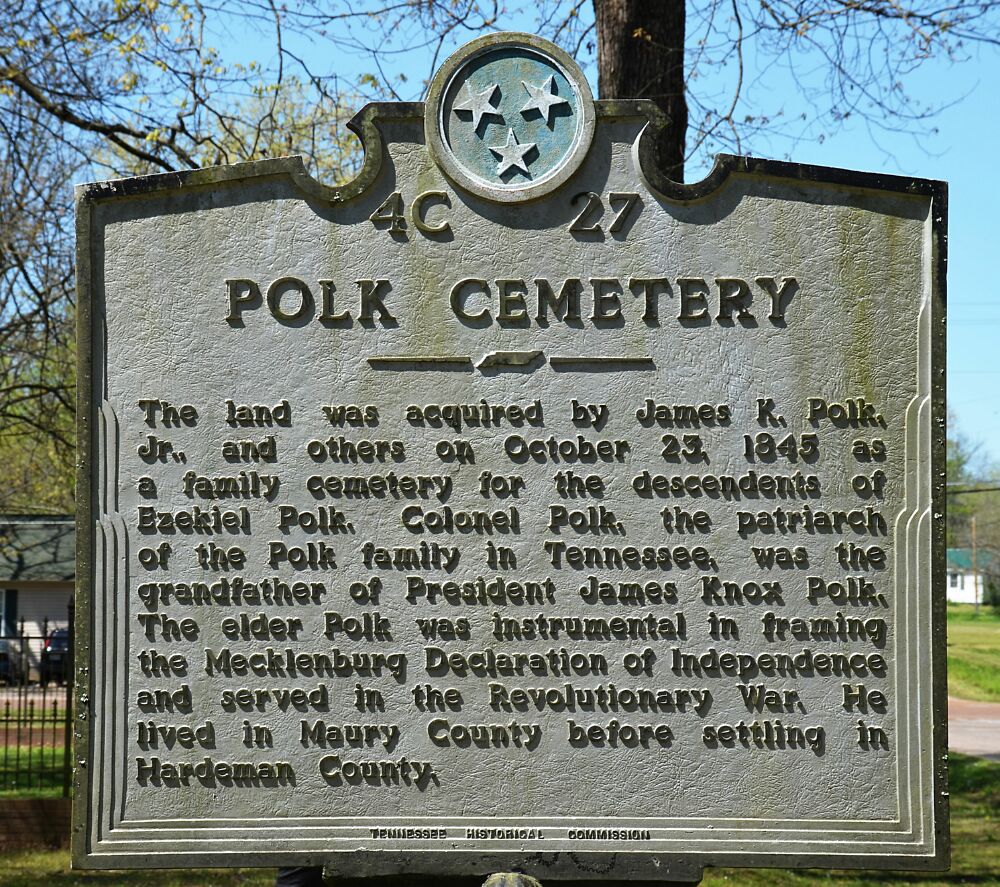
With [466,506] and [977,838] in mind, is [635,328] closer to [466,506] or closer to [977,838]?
[466,506]

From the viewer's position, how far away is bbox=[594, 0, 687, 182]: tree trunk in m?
7.28

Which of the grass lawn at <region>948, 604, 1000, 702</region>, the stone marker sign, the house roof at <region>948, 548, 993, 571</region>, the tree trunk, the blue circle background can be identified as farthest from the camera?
the house roof at <region>948, 548, 993, 571</region>

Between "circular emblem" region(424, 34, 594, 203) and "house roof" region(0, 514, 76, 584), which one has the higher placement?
"circular emblem" region(424, 34, 594, 203)

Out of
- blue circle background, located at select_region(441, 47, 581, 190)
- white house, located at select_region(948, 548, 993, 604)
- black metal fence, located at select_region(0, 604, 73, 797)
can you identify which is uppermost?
blue circle background, located at select_region(441, 47, 581, 190)

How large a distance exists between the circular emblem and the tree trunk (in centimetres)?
302

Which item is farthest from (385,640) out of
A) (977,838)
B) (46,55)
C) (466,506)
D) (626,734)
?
(46,55)

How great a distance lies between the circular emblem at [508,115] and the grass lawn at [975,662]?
26.3m

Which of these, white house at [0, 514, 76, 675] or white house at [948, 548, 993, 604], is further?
white house at [948, 548, 993, 604]

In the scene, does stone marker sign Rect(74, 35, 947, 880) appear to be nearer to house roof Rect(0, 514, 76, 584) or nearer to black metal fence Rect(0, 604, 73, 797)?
black metal fence Rect(0, 604, 73, 797)

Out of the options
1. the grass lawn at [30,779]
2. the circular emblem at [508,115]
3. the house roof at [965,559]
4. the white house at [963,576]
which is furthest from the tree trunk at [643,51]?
the white house at [963,576]

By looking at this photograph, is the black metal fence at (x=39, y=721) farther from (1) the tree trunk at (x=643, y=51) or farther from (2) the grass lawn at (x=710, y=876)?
(1) the tree trunk at (x=643, y=51)

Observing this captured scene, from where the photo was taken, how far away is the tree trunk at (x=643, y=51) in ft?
23.9

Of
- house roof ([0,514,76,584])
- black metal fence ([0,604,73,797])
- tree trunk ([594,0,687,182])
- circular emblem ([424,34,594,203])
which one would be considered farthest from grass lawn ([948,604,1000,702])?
circular emblem ([424,34,594,203])

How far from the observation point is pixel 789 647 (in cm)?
424
